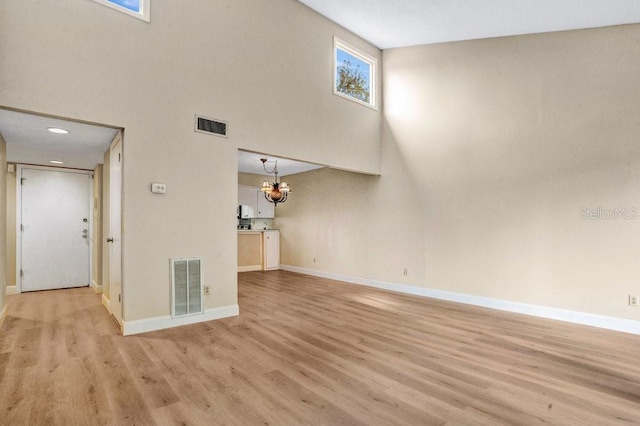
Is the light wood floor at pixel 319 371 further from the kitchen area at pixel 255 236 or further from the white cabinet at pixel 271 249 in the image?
the white cabinet at pixel 271 249

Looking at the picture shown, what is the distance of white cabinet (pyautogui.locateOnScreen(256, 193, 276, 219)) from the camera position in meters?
8.98

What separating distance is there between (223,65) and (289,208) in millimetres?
4927

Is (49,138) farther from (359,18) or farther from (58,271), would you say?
(359,18)

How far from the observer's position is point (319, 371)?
8.97 ft

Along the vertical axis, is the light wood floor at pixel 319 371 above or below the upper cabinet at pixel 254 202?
below

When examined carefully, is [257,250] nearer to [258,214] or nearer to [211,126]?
[258,214]

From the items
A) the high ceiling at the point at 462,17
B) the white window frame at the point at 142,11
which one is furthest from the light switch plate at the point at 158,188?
the high ceiling at the point at 462,17

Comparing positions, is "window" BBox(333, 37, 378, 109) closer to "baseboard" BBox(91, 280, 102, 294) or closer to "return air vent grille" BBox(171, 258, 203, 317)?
"return air vent grille" BBox(171, 258, 203, 317)

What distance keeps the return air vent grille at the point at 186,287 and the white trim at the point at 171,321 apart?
71 millimetres

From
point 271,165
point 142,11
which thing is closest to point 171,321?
point 142,11

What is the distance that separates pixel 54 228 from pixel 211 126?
4.28 m

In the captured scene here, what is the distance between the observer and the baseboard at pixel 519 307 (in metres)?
3.96

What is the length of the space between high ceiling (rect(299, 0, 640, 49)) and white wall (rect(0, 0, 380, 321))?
36.9 inches

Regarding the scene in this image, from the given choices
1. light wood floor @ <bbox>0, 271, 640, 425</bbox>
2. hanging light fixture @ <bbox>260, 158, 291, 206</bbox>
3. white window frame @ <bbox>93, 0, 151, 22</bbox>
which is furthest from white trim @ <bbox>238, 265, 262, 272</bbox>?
white window frame @ <bbox>93, 0, 151, 22</bbox>
